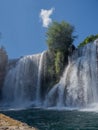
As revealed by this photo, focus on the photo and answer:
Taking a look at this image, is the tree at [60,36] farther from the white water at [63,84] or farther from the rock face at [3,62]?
the rock face at [3,62]

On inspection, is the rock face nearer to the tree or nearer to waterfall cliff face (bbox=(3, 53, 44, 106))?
waterfall cliff face (bbox=(3, 53, 44, 106))

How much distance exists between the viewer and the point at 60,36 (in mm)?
52531

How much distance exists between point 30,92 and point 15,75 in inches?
195

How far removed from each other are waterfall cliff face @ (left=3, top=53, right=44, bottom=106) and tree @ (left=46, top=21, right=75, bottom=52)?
10.6ft

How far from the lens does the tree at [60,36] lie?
51.6 m

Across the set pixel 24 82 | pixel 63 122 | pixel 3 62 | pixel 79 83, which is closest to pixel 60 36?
pixel 24 82

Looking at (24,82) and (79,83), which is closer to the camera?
(79,83)

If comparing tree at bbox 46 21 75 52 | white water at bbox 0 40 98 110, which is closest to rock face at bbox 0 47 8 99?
white water at bbox 0 40 98 110

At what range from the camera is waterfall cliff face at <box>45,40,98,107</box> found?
41.2m

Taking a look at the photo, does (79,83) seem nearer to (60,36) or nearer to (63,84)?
(63,84)

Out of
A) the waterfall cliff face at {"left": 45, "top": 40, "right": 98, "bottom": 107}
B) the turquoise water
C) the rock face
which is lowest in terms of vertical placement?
the turquoise water

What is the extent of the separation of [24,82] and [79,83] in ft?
44.0

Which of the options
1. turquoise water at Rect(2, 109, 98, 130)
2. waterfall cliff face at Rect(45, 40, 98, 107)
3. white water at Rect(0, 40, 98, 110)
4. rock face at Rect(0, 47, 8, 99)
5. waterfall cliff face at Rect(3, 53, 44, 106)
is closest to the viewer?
turquoise water at Rect(2, 109, 98, 130)

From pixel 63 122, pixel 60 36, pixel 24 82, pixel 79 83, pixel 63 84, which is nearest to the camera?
pixel 63 122
